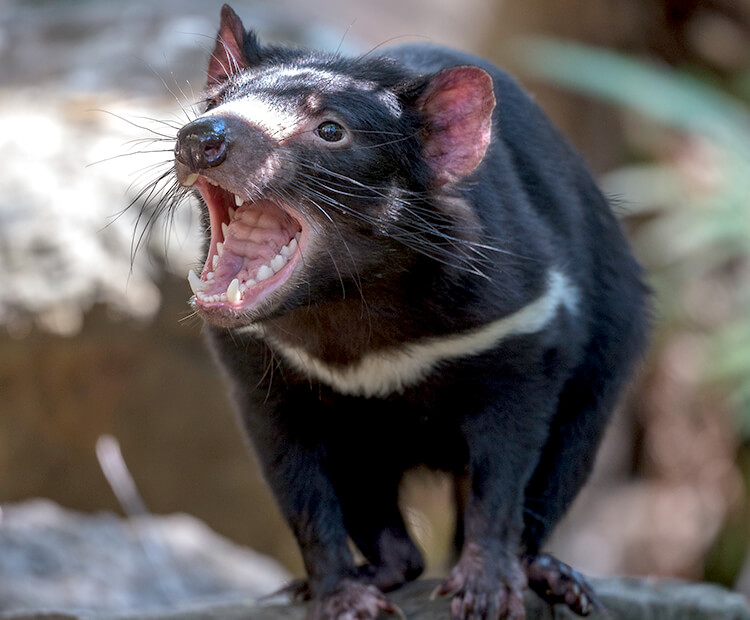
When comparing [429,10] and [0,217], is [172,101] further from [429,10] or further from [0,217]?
[429,10]

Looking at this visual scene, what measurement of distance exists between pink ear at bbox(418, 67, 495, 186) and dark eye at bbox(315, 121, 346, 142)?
243 mm

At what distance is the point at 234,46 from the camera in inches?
120

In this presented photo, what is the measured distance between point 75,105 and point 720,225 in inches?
163

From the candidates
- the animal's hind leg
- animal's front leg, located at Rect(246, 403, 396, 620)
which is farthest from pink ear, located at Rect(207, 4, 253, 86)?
the animal's hind leg

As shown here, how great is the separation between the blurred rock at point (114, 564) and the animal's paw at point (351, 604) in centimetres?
124

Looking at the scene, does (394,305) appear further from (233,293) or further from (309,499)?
(309,499)

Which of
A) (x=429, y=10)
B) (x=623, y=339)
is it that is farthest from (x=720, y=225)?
(x=429, y=10)

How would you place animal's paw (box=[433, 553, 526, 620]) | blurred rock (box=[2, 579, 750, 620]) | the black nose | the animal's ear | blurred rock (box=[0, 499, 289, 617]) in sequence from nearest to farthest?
the black nose < animal's paw (box=[433, 553, 526, 620]) < the animal's ear < blurred rock (box=[2, 579, 750, 620]) < blurred rock (box=[0, 499, 289, 617])

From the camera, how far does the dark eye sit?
2.68m

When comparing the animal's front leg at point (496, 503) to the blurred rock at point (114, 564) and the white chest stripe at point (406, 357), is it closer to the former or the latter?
the white chest stripe at point (406, 357)

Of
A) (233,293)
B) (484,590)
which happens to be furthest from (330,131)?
(484,590)

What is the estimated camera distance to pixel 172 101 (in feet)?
19.3

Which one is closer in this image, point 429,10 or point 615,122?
point 615,122

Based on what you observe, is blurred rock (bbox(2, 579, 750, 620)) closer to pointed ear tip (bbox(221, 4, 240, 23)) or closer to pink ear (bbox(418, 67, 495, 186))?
pink ear (bbox(418, 67, 495, 186))
